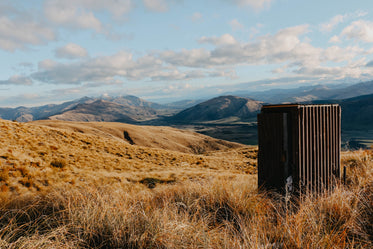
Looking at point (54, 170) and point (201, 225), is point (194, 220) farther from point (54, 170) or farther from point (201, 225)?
point (54, 170)

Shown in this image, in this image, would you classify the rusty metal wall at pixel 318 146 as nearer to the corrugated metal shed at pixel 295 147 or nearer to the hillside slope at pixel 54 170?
the corrugated metal shed at pixel 295 147

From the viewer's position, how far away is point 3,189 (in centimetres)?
739

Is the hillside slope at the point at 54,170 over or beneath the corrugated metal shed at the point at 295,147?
beneath

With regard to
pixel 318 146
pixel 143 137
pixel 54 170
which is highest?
pixel 318 146

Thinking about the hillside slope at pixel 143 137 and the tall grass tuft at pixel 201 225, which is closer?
the tall grass tuft at pixel 201 225

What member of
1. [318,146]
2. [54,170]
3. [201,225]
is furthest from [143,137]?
[201,225]

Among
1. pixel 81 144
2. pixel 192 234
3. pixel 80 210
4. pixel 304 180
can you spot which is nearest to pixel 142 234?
pixel 192 234

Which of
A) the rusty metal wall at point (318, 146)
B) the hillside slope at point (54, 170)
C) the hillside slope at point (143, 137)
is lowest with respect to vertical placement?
the hillside slope at point (143, 137)

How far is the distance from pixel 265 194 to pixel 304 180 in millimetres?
1006

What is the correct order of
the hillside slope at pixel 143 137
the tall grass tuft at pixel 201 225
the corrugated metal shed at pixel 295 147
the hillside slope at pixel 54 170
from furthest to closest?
the hillside slope at pixel 143 137 → the hillside slope at pixel 54 170 → the corrugated metal shed at pixel 295 147 → the tall grass tuft at pixel 201 225

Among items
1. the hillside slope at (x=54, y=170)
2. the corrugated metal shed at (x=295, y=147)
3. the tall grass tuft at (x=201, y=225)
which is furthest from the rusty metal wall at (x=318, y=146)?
the hillside slope at (x=54, y=170)

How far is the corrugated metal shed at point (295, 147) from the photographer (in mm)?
5219

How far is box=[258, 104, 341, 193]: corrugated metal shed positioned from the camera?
5219mm

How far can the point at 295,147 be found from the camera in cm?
520
